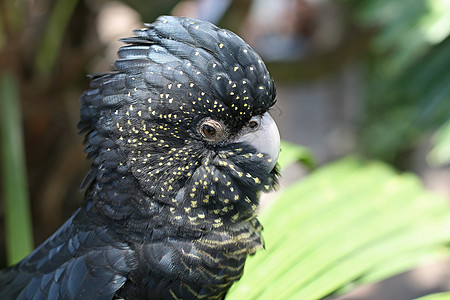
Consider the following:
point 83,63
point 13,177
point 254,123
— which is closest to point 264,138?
point 254,123

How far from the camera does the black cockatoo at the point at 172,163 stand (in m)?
0.98

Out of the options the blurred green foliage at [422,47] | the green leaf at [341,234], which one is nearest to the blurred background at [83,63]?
the blurred green foliage at [422,47]

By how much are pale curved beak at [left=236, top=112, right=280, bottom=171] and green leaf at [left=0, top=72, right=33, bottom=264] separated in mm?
755

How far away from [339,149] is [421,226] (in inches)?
136

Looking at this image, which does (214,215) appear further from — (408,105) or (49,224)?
(408,105)

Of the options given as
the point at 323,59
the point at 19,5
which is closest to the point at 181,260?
the point at 19,5

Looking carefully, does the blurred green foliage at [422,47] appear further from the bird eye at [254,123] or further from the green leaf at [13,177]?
the green leaf at [13,177]

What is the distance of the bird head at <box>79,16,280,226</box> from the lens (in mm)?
979

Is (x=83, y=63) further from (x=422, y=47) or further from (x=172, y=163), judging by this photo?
(x=422, y=47)

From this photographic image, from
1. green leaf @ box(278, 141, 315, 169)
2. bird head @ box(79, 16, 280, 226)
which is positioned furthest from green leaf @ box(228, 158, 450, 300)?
bird head @ box(79, 16, 280, 226)

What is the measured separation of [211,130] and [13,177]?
0.79 metres

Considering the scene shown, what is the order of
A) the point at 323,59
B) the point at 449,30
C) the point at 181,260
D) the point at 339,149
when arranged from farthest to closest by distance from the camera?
the point at 339,149 < the point at 323,59 < the point at 449,30 < the point at 181,260

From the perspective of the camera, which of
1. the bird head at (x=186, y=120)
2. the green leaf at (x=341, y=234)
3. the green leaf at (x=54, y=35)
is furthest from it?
the green leaf at (x=54, y=35)

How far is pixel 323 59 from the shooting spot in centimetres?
298
